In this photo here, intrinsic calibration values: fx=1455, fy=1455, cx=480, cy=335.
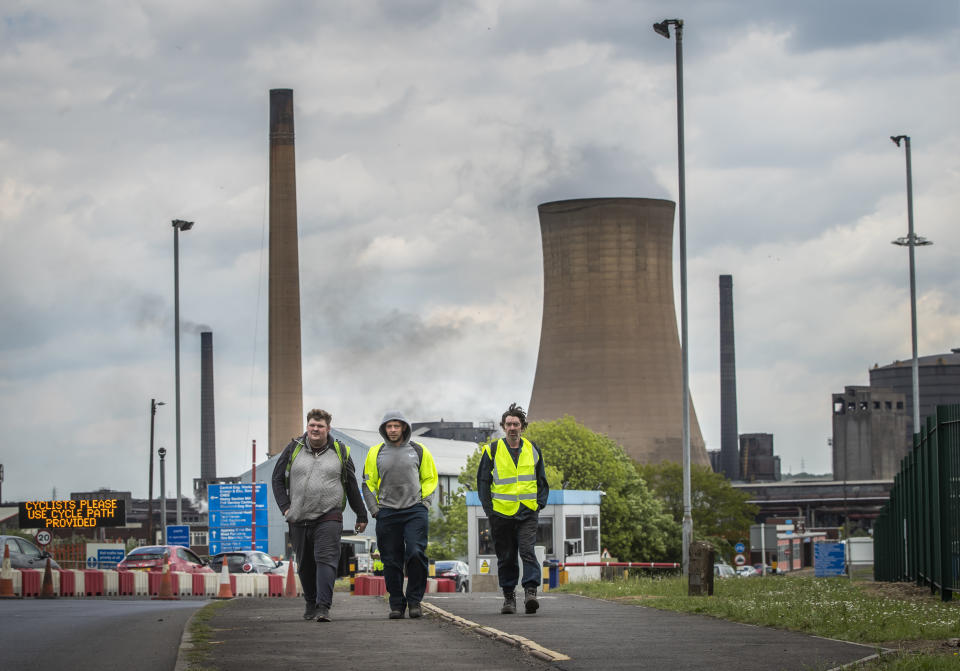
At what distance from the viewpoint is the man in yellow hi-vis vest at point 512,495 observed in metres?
11.4

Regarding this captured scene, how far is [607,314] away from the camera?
64.4m

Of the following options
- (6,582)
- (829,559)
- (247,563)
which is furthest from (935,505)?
(829,559)

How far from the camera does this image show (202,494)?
106812mm

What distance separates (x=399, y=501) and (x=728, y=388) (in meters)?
101

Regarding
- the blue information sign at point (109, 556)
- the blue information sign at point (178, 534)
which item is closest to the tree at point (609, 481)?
the blue information sign at point (178, 534)

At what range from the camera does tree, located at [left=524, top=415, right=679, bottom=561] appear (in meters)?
58.4

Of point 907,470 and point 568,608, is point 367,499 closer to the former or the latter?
point 568,608

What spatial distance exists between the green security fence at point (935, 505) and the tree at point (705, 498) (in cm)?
5556

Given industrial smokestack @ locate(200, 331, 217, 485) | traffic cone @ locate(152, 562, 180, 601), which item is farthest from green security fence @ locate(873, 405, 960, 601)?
industrial smokestack @ locate(200, 331, 217, 485)

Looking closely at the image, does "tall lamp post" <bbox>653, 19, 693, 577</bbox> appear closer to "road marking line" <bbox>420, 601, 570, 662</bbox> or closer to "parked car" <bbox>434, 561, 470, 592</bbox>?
"parked car" <bbox>434, 561, 470, 592</bbox>

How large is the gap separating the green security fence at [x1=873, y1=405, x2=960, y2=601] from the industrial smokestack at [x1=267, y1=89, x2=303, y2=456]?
50.7m

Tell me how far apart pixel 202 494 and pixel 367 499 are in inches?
3882

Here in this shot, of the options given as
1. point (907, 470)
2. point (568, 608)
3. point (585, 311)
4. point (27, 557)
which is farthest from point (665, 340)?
point (568, 608)

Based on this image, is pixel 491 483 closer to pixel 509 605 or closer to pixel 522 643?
pixel 509 605
